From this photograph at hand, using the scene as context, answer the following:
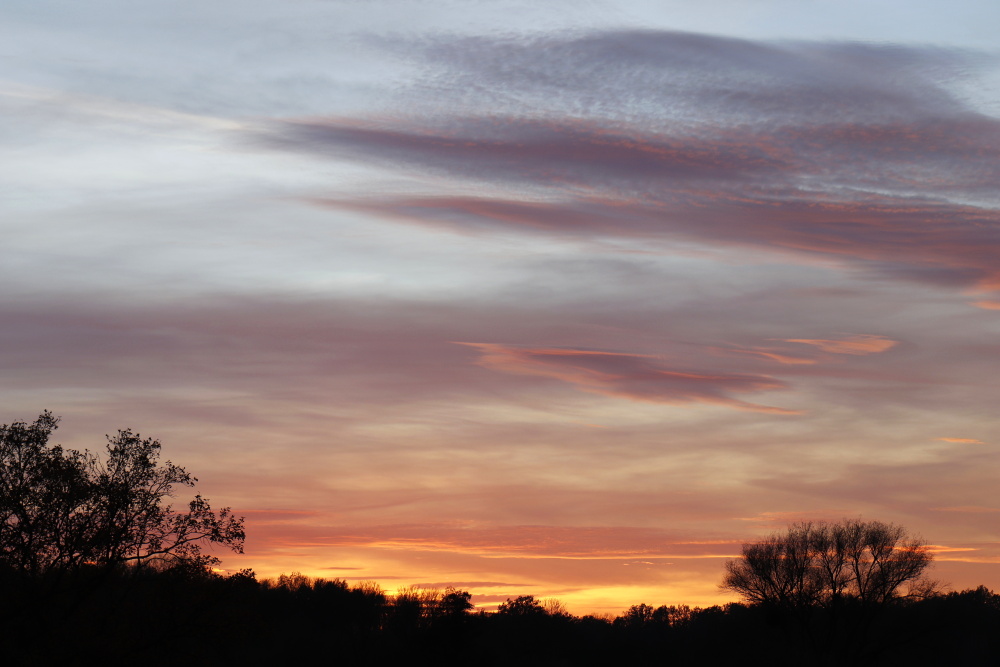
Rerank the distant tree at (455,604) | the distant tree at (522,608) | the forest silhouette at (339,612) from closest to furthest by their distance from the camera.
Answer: the forest silhouette at (339,612), the distant tree at (455,604), the distant tree at (522,608)

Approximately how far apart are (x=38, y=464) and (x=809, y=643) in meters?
75.2

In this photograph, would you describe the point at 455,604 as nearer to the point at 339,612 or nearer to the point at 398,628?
the point at 398,628

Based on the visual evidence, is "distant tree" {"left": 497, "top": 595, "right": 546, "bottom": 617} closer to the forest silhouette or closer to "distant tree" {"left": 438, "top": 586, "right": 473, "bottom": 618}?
the forest silhouette

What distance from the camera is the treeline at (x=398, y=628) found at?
3694 centimetres

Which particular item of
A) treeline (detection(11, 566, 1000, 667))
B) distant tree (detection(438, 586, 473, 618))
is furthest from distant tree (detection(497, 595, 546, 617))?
distant tree (detection(438, 586, 473, 618))

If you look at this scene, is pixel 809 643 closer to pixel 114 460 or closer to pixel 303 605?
pixel 303 605

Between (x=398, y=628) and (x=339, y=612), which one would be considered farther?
(x=339, y=612)

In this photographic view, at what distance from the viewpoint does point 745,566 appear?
314 ft

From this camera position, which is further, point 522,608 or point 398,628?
point 522,608

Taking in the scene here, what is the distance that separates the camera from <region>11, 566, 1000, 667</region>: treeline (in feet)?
121

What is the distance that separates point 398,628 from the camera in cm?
9350

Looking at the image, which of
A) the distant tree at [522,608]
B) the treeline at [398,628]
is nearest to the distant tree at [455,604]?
the treeline at [398,628]

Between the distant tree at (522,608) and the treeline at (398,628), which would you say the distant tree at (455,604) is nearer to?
the treeline at (398,628)

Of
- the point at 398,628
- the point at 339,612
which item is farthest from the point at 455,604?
the point at 339,612
